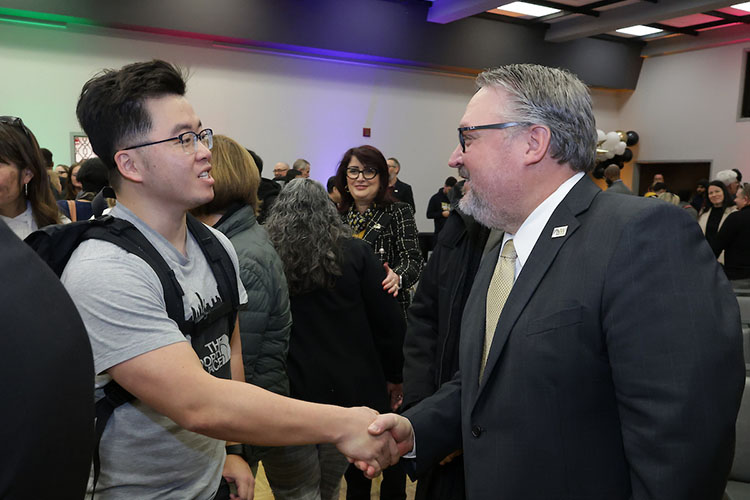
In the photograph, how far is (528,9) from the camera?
38.7 feet

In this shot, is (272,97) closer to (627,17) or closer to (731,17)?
(627,17)

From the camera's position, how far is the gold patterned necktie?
4.85 feet

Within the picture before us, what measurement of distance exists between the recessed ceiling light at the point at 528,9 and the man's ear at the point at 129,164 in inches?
450

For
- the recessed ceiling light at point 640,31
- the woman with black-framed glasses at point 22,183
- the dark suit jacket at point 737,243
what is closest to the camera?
the woman with black-framed glasses at point 22,183

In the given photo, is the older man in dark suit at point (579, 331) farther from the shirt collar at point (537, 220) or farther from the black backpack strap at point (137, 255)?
the black backpack strap at point (137, 255)

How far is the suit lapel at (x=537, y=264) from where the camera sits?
1309mm

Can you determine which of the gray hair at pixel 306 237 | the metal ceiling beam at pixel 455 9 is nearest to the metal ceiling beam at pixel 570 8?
the metal ceiling beam at pixel 455 9

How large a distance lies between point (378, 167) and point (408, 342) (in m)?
1.52

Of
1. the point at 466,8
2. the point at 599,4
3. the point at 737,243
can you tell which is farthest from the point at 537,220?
the point at 599,4

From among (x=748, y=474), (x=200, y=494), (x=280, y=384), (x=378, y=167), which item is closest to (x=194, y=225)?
(x=200, y=494)

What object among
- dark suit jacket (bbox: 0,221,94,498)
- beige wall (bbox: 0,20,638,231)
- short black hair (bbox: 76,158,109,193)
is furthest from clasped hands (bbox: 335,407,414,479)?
beige wall (bbox: 0,20,638,231)

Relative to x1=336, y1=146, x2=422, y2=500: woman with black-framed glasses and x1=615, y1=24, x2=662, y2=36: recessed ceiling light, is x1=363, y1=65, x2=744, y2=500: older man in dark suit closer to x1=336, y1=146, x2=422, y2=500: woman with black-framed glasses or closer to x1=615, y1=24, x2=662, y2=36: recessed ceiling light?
x1=336, y1=146, x2=422, y2=500: woman with black-framed glasses

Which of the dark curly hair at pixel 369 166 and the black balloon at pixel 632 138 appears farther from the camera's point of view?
the black balloon at pixel 632 138

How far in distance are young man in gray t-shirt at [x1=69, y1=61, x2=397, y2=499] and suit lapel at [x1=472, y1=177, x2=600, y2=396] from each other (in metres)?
0.51
